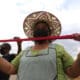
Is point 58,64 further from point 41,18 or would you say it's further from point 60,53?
point 41,18

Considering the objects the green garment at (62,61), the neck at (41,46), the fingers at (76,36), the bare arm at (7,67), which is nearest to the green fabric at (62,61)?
the green garment at (62,61)

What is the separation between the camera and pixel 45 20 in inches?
206

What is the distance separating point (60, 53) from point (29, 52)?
0.41 metres

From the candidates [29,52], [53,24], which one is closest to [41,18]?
[53,24]

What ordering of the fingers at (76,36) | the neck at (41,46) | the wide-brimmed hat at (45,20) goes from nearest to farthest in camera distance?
the fingers at (76,36) < the neck at (41,46) < the wide-brimmed hat at (45,20)

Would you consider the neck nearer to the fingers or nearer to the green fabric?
the green fabric

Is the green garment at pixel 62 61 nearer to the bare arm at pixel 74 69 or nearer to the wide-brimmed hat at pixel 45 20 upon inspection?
the bare arm at pixel 74 69

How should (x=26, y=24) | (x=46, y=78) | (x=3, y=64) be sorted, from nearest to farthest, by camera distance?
(x=46, y=78), (x=3, y=64), (x=26, y=24)

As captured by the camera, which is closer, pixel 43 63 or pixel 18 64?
pixel 43 63

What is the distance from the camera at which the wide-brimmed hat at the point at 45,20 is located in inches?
208

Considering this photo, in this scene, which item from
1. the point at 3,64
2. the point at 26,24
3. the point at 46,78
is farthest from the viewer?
the point at 26,24

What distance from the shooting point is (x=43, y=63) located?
4.81 meters

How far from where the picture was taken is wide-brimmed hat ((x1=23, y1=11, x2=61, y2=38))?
208 inches

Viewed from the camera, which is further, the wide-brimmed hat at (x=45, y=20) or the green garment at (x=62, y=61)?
the wide-brimmed hat at (x=45, y=20)
